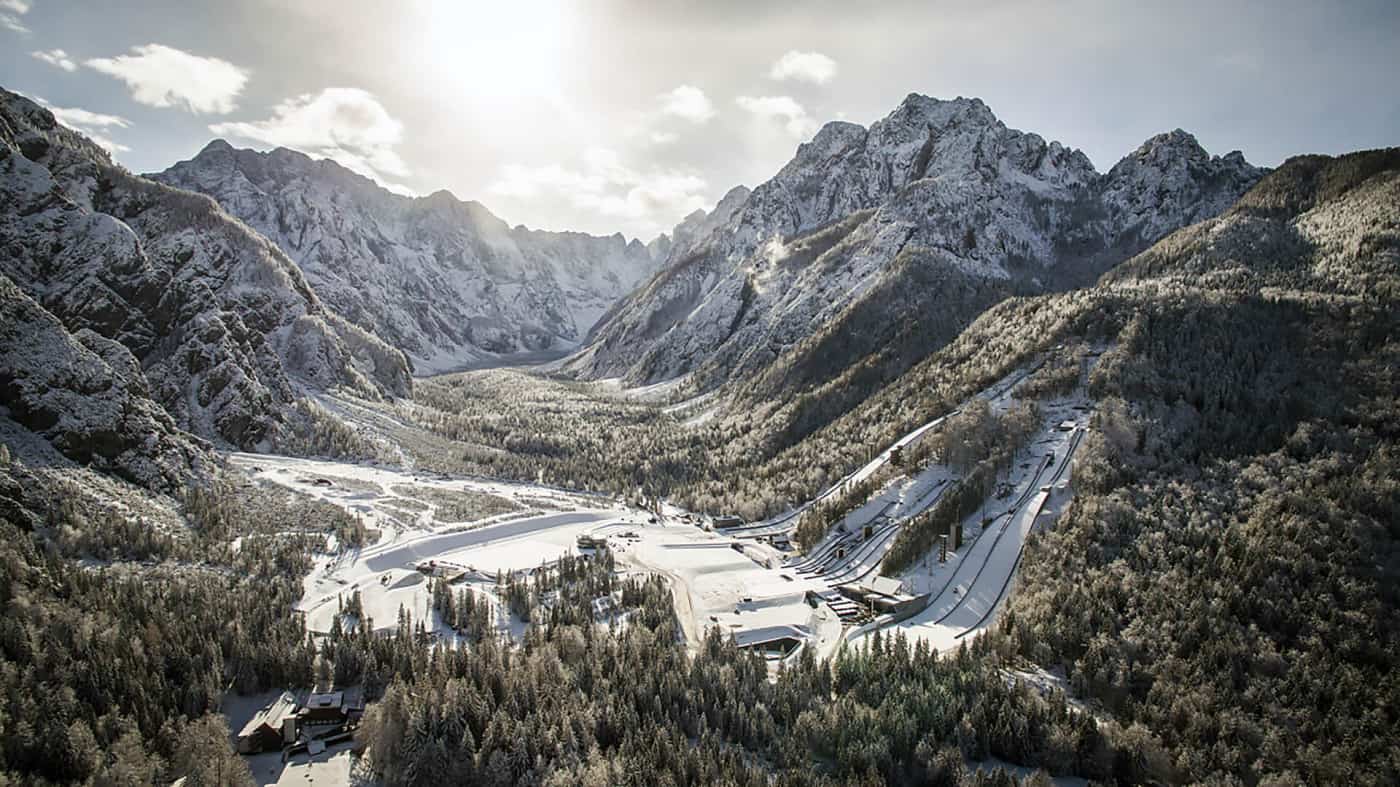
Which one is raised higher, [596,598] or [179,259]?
[179,259]

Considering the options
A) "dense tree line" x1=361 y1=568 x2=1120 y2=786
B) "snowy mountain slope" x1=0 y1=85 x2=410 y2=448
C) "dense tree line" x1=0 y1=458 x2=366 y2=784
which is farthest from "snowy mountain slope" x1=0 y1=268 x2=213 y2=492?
"dense tree line" x1=361 y1=568 x2=1120 y2=786

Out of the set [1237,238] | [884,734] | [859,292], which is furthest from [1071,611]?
[859,292]

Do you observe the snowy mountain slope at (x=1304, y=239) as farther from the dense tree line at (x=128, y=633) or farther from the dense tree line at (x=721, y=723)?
the dense tree line at (x=128, y=633)

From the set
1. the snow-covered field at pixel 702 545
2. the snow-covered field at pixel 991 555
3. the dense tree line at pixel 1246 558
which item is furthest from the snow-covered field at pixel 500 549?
the dense tree line at pixel 1246 558

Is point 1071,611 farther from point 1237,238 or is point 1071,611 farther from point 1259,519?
point 1237,238

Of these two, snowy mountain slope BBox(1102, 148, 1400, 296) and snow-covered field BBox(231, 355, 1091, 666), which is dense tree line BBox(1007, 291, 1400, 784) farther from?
snowy mountain slope BBox(1102, 148, 1400, 296)

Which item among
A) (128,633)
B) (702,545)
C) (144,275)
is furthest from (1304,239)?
(144,275)
